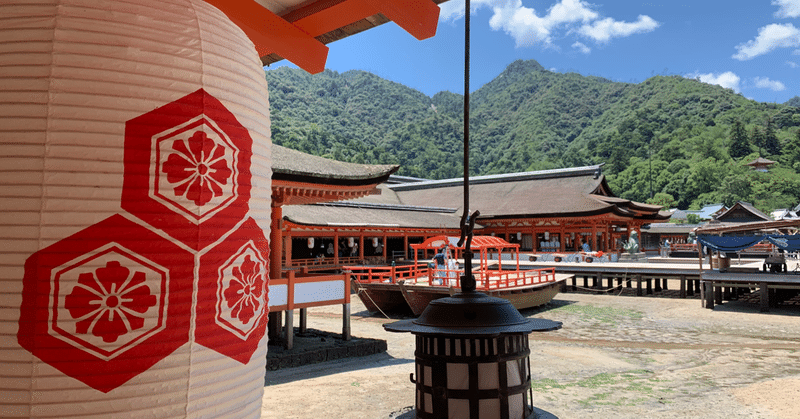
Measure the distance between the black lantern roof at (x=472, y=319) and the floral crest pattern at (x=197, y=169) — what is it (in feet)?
4.29

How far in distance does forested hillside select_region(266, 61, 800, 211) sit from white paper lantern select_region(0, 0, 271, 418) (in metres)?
58.5

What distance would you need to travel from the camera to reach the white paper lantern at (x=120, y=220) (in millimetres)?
1307

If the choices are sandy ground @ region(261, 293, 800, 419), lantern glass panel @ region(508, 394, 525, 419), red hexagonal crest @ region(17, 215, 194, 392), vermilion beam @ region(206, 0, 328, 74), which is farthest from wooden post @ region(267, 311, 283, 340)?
red hexagonal crest @ region(17, 215, 194, 392)

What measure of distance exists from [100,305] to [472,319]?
1638mm

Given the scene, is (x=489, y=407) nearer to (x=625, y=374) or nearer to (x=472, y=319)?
(x=472, y=319)

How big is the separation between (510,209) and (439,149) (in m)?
61.3

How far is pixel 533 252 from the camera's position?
2523cm

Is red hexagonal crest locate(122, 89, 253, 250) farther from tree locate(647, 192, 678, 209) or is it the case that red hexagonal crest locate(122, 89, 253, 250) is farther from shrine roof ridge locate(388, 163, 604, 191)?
tree locate(647, 192, 678, 209)

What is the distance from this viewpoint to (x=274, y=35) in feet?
13.1

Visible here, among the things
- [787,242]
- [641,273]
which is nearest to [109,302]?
[787,242]

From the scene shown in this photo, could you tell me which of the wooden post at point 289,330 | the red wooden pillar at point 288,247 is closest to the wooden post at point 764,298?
the wooden post at point 289,330

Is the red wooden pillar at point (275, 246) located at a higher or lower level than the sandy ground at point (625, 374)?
higher

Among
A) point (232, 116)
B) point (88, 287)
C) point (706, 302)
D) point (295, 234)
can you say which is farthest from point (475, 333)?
point (295, 234)

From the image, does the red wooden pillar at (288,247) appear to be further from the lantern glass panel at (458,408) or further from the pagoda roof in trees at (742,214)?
the pagoda roof in trees at (742,214)
